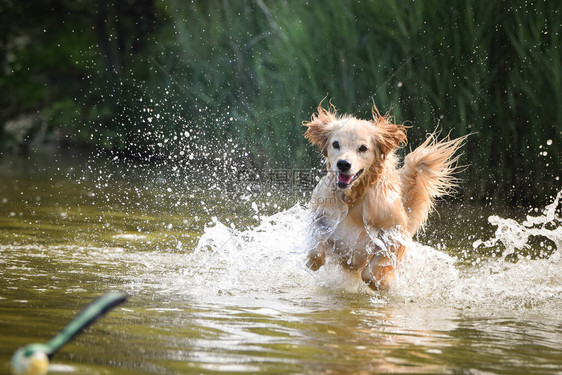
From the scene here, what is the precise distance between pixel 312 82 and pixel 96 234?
4.57m

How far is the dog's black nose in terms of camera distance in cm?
514

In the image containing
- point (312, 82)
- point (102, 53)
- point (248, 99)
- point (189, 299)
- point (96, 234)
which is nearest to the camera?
point (189, 299)

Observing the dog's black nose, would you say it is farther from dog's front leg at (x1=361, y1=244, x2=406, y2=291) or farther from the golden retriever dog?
dog's front leg at (x1=361, y1=244, x2=406, y2=291)

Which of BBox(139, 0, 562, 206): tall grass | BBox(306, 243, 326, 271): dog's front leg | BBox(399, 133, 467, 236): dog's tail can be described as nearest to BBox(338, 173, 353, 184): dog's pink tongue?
BBox(306, 243, 326, 271): dog's front leg

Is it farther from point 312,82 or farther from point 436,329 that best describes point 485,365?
point 312,82

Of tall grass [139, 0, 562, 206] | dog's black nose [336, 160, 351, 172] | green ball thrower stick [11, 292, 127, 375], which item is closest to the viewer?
green ball thrower stick [11, 292, 127, 375]

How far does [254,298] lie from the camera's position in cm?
466

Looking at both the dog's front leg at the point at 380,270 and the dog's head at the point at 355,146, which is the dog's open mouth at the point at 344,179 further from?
the dog's front leg at the point at 380,270

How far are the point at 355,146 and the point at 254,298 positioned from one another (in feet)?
4.25

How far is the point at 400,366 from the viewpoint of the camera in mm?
3193

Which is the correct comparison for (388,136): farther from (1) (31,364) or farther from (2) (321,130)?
(1) (31,364)

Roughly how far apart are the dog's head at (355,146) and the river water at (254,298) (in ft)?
2.05

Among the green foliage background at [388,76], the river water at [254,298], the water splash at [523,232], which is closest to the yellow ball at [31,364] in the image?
the river water at [254,298]

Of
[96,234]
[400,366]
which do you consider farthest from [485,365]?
[96,234]
